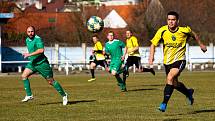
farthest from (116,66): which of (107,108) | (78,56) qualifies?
(78,56)

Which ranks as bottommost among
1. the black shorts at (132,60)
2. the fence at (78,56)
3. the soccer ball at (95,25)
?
the fence at (78,56)

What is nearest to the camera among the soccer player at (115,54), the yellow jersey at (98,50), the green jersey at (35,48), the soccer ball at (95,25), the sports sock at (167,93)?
the sports sock at (167,93)

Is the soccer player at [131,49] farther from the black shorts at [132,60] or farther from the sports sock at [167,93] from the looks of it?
the sports sock at [167,93]

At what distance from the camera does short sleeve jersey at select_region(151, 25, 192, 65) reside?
47.3 ft

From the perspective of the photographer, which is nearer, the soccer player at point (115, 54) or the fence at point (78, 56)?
the soccer player at point (115, 54)

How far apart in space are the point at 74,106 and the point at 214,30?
170 ft

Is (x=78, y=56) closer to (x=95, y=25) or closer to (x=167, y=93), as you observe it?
(x=95, y=25)

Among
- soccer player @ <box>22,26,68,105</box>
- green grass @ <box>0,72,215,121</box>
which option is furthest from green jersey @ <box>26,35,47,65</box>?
green grass @ <box>0,72,215,121</box>

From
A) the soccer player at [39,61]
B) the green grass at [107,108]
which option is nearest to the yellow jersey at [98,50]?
the green grass at [107,108]

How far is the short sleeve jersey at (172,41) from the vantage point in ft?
47.3

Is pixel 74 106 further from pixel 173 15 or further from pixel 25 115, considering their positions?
pixel 173 15

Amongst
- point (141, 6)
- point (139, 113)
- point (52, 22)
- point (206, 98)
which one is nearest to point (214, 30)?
point (141, 6)

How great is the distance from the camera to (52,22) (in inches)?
3511

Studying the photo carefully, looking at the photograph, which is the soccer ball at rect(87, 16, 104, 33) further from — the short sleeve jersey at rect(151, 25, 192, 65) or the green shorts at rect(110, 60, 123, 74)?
the short sleeve jersey at rect(151, 25, 192, 65)
